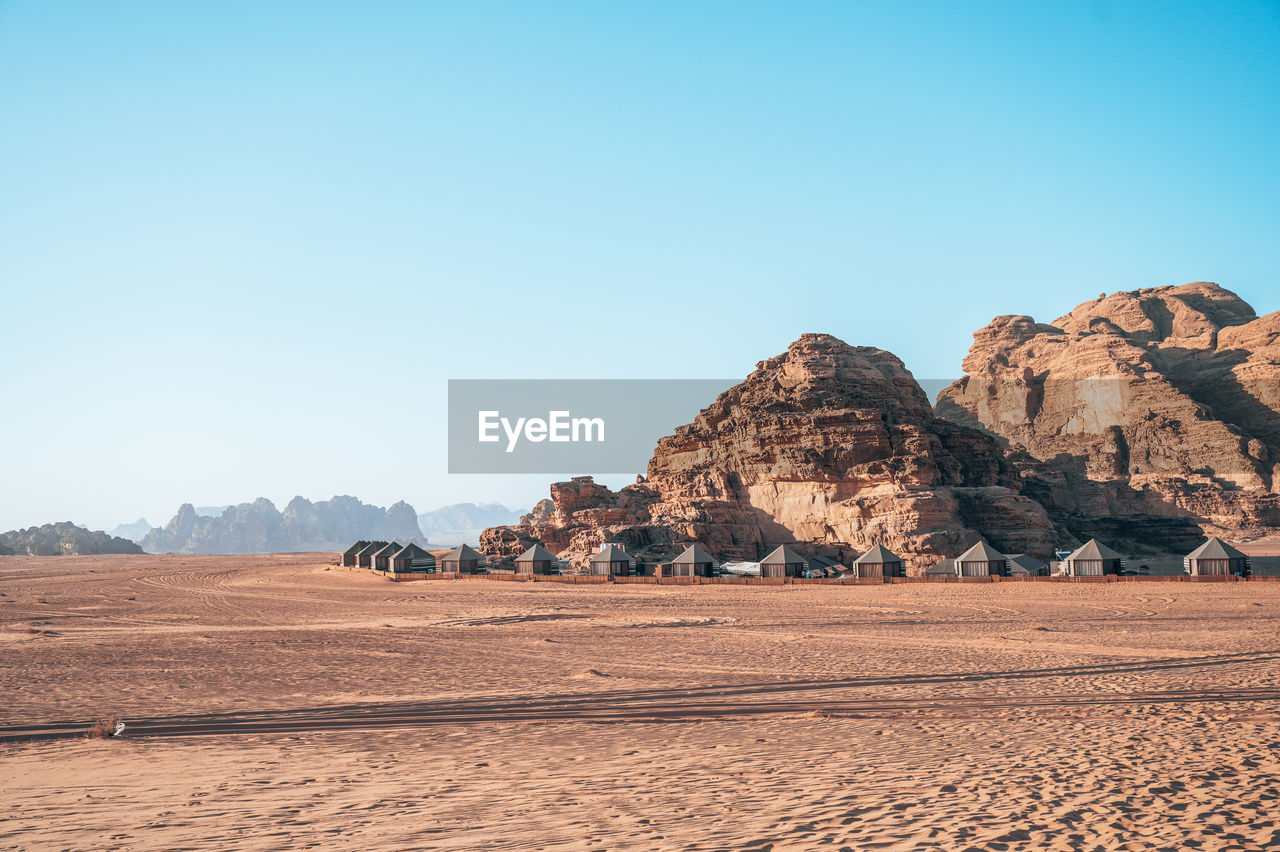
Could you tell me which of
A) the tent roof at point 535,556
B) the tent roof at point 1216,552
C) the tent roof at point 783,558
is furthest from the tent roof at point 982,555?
the tent roof at point 535,556

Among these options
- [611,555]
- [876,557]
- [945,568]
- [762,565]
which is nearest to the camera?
[945,568]

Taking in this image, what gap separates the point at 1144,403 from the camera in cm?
11556

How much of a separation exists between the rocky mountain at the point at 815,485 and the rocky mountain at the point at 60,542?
103 metres

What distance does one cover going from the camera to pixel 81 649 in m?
20.8

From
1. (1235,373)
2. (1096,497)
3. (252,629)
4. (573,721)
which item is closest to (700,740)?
(573,721)

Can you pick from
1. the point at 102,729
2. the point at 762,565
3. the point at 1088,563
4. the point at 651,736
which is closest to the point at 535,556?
the point at 762,565

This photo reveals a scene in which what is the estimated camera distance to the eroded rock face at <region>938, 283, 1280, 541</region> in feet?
313

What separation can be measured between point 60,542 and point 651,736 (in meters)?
160

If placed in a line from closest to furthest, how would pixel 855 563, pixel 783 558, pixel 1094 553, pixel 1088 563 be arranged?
pixel 1094 553
pixel 1088 563
pixel 855 563
pixel 783 558

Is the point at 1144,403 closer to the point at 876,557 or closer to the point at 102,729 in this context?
the point at 876,557

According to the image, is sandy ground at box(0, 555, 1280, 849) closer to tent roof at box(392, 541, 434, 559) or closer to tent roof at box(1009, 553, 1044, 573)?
tent roof at box(1009, 553, 1044, 573)

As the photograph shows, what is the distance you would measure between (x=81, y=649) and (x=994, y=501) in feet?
173

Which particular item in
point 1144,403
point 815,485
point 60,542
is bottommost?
point 60,542

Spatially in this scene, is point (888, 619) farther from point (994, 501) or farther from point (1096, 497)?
point (1096, 497)
